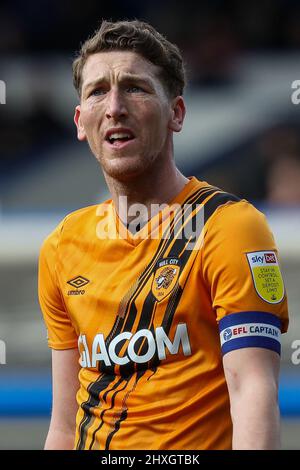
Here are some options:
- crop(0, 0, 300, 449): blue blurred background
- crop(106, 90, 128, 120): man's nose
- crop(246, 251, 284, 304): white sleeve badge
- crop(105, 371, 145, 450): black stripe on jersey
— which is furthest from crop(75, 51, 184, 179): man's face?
crop(0, 0, 300, 449): blue blurred background

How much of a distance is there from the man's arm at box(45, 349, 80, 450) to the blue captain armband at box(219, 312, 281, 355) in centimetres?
78

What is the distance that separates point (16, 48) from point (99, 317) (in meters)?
7.20

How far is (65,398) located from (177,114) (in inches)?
43.4

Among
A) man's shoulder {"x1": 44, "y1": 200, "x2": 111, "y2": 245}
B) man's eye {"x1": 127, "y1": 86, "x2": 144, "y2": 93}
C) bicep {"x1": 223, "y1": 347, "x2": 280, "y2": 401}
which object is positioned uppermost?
man's eye {"x1": 127, "y1": 86, "x2": 144, "y2": 93}

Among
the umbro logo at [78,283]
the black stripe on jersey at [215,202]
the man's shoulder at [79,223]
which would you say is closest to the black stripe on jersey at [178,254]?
the black stripe on jersey at [215,202]

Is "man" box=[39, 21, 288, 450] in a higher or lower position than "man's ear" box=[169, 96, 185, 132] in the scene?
lower

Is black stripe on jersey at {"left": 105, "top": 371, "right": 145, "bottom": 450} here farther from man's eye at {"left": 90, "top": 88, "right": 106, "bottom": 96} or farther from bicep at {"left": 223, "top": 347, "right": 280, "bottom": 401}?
man's eye at {"left": 90, "top": 88, "right": 106, "bottom": 96}

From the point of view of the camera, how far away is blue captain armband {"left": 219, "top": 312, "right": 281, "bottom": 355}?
9.06 ft

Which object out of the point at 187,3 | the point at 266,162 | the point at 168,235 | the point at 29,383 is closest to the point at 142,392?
the point at 168,235

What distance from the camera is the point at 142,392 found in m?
2.96

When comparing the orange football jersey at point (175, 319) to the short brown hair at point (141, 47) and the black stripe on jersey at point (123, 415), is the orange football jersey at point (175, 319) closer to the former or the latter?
the black stripe on jersey at point (123, 415)

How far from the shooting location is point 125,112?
3143 mm

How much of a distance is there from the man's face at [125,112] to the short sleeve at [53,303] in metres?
0.42

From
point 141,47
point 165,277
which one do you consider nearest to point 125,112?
point 141,47
